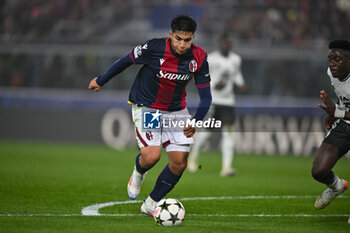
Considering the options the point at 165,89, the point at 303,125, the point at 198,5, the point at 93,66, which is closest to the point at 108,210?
the point at 165,89

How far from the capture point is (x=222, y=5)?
20.0m

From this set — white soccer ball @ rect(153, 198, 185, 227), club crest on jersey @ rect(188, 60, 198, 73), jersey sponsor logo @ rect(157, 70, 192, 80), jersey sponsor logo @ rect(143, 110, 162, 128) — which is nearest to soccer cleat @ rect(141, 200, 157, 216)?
white soccer ball @ rect(153, 198, 185, 227)

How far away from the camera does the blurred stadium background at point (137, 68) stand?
58.1 ft

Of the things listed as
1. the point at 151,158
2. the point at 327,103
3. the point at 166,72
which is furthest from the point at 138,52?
the point at 327,103

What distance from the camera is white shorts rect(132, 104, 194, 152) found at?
695cm

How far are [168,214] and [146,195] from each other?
8.77ft

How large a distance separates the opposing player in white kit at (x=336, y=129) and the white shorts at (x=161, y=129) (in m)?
1.46

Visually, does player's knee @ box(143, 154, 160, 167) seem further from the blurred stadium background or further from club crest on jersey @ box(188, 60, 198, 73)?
the blurred stadium background

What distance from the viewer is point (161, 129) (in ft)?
23.3

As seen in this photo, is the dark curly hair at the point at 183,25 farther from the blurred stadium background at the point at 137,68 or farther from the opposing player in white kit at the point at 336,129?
the blurred stadium background at the point at 137,68

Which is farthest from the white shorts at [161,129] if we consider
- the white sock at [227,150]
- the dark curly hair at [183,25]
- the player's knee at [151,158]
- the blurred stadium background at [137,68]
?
the blurred stadium background at [137,68]

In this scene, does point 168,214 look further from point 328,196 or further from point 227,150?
point 227,150

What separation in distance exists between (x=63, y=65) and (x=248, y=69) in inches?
230

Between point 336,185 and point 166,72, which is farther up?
point 166,72
